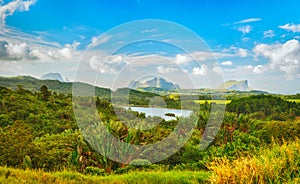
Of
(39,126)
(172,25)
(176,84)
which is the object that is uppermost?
(172,25)

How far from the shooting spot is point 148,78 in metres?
10.2

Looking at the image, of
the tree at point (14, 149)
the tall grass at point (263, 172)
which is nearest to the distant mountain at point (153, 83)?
the tree at point (14, 149)

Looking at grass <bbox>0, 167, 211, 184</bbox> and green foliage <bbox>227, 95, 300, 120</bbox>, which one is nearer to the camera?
grass <bbox>0, 167, 211, 184</bbox>

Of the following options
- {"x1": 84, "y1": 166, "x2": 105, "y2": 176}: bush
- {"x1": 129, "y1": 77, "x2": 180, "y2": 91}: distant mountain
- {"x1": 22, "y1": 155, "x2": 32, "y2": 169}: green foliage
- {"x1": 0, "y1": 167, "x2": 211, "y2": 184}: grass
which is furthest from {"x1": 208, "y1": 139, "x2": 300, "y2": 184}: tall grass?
{"x1": 129, "y1": 77, "x2": 180, "y2": 91}: distant mountain

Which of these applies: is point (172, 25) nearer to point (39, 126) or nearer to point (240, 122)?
point (240, 122)

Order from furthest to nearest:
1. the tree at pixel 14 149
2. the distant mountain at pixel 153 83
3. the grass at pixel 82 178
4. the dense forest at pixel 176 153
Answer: the distant mountain at pixel 153 83, the tree at pixel 14 149, the grass at pixel 82 178, the dense forest at pixel 176 153

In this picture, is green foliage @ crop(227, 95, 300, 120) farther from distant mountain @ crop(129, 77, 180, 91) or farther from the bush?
the bush

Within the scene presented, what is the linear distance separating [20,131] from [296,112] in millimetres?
21592

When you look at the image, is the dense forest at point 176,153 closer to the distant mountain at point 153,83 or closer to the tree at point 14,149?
the tree at point 14,149

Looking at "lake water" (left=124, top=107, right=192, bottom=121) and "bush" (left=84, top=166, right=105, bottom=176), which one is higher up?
"lake water" (left=124, top=107, right=192, bottom=121)

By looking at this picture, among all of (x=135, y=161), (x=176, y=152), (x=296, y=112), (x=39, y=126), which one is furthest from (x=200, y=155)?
(x=296, y=112)

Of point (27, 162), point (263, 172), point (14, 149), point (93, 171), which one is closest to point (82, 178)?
point (93, 171)

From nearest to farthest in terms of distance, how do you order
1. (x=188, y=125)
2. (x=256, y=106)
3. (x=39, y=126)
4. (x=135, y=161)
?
(x=135, y=161) → (x=188, y=125) → (x=39, y=126) → (x=256, y=106)

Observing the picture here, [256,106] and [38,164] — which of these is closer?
[38,164]
